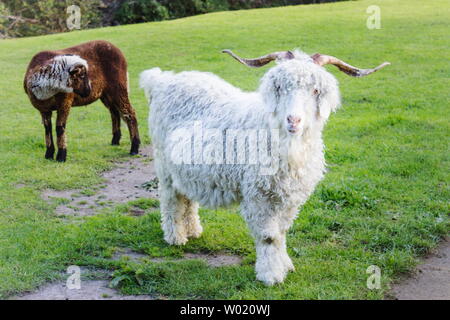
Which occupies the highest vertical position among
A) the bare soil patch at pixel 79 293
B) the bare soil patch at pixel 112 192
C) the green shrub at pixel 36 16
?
the green shrub at pixel 36 16

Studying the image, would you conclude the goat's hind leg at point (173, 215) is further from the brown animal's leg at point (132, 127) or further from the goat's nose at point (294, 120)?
the brown animal's leg at point (132, 127)

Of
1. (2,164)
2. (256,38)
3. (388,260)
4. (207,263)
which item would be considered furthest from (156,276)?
(256,38)

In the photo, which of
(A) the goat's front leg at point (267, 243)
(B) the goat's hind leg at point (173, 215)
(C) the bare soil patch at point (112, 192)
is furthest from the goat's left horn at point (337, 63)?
(C) the bare soil patch at point (112, 192)

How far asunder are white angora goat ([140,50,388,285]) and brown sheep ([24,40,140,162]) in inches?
122

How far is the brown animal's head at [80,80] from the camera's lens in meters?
8.35

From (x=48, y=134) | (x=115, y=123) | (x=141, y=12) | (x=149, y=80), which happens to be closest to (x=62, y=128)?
(x=48, y=134)

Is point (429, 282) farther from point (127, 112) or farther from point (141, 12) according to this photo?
point (141, 12)

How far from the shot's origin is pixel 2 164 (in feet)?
28.6

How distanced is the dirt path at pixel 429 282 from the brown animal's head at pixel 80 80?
5619 millimetres

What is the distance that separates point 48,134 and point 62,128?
1.05ft

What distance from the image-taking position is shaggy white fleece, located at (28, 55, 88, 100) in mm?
8250

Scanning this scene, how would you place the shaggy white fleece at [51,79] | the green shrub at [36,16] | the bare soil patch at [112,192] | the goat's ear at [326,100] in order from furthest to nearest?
the green shrub at [36,16], the shaggy white fleece at [51,79], the bare soil patch at [112,192], the goat's ear at [326,100]

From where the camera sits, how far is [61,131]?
8711 millimetres

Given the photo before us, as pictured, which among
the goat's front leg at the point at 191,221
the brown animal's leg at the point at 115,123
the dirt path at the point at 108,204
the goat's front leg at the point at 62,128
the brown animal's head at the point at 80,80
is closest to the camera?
the dirt path at the point at 108,204
